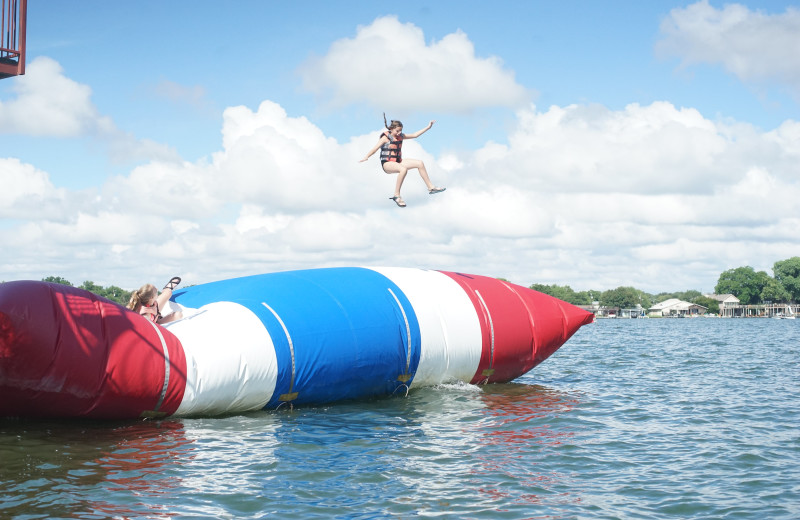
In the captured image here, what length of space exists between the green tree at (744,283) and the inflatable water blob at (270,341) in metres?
160

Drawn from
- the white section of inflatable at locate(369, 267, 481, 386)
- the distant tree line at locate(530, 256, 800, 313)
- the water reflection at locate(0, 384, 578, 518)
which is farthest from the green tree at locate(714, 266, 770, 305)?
the water reflection at locate(0, 384, 578, 518)

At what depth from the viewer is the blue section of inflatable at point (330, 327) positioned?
472 inches

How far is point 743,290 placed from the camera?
16212 centimetres

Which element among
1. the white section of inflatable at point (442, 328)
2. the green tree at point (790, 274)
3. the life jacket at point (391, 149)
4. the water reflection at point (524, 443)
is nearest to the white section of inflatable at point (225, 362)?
the white section of inflatable at point (442, 328)

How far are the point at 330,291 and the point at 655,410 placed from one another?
626cm

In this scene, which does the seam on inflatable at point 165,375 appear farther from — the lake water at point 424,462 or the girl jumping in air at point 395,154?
the girl jumping in air at point 395,154

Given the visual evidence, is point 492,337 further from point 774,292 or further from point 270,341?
point 774,292

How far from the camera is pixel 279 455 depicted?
365 inches

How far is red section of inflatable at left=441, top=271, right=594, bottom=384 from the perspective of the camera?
49.2 feet

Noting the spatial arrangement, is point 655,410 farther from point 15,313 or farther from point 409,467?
point 15,313

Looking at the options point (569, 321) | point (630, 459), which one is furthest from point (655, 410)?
point (630, 459)

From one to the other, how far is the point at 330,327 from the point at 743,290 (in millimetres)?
167690

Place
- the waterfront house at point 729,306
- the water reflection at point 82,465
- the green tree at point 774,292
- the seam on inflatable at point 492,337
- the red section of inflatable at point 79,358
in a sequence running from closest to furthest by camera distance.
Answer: the water reflection at point 82,465, the red section of inflatable at point 79,358, the seam on inflatable at point 492,337, the green tree at point 774,292, the waterfront house at point 729,306

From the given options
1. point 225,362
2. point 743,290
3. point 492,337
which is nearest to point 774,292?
point 743,290
